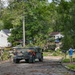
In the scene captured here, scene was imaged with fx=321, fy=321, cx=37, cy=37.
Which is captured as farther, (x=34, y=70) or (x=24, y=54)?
(x=24, y=54)

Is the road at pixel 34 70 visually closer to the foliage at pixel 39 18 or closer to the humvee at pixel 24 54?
the humvee at pixel 24 54

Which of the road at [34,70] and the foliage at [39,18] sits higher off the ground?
the foliage at [39,18]

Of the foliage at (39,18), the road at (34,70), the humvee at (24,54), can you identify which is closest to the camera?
the road at (34,70)

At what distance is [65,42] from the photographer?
38.2 meters

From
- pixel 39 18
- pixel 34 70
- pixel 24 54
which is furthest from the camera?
pixel 39 18

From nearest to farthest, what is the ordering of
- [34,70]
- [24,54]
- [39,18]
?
[34,70] → [24,54] → [39,18]

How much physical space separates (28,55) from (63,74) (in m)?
14.6

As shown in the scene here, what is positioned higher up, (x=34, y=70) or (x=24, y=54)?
(x=24, y=54)

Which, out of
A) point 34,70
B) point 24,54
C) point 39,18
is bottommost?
point 34,70

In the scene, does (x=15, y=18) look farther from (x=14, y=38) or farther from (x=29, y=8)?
(x=14, y=38)

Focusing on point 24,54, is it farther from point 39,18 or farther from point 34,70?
point 39,18

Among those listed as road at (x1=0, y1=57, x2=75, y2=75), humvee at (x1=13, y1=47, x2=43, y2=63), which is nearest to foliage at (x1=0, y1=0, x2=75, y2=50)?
humvee at (x1=13, y1=47, x2=43, y2=63)

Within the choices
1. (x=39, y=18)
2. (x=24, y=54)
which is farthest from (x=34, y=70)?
(x=39, y=18)

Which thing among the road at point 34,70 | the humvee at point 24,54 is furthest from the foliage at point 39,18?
the road at point 34,70
